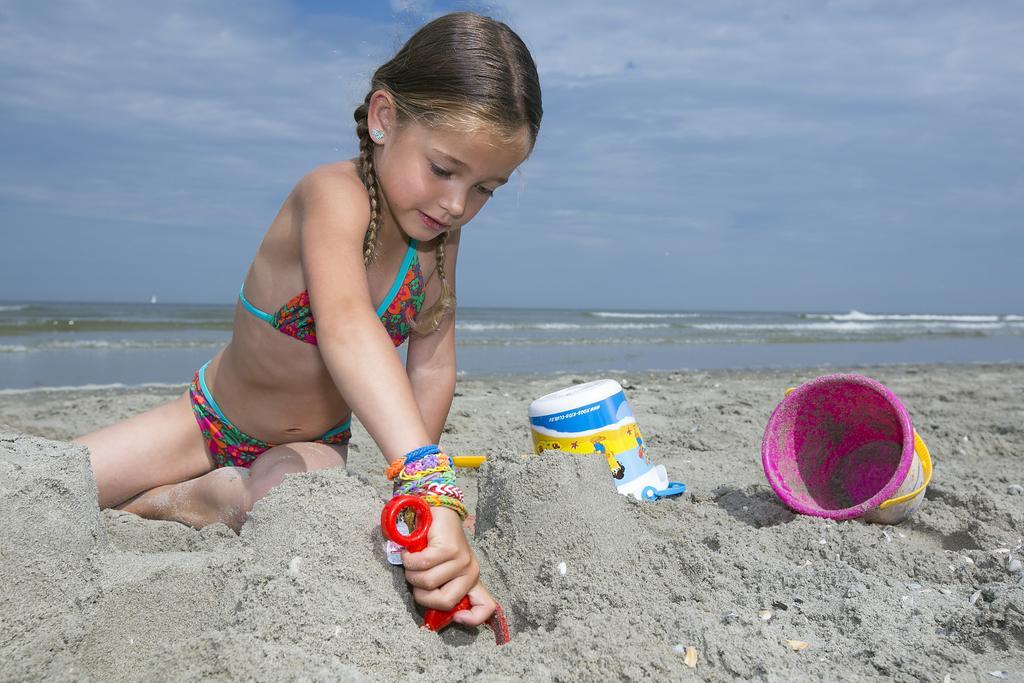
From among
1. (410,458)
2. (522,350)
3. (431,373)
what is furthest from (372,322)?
(522,350)

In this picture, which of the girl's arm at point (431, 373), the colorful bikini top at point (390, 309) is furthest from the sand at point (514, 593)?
the girl's arm at point (431, 373)

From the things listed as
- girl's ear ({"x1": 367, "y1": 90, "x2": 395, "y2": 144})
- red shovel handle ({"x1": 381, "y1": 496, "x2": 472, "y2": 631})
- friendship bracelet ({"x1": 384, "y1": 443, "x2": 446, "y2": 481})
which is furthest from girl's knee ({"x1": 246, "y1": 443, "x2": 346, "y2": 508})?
girl's ear ({"x1": 367, "y1": 90, "x2": 395, "y2": 144})

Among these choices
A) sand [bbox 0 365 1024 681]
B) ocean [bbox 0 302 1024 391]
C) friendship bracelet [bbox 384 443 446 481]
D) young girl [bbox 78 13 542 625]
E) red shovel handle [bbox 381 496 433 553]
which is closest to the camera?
sand [bbox 0 365 1024 681]

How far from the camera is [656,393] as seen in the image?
6.07m

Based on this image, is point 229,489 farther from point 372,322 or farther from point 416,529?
point 416,529

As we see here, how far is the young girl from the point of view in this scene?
1.88 m

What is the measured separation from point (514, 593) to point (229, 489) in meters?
1.19

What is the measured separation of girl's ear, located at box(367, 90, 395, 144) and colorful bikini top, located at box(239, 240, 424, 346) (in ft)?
1.28

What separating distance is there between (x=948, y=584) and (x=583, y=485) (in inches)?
39.9

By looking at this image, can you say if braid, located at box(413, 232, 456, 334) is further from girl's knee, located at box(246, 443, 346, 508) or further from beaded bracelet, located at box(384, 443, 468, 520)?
beaded bracelet, located at box(384, 443, 468, 520)

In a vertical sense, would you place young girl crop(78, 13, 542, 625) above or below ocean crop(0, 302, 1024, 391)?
above

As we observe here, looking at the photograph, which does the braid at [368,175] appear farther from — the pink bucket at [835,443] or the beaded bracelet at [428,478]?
→ the pink bucket at [835,443]

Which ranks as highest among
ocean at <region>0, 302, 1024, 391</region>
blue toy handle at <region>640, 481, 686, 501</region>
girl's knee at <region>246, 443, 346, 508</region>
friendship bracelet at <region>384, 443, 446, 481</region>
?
friendship bracelet at <region>384, 443, 446, 481</region>

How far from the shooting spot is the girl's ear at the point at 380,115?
2.32 m
